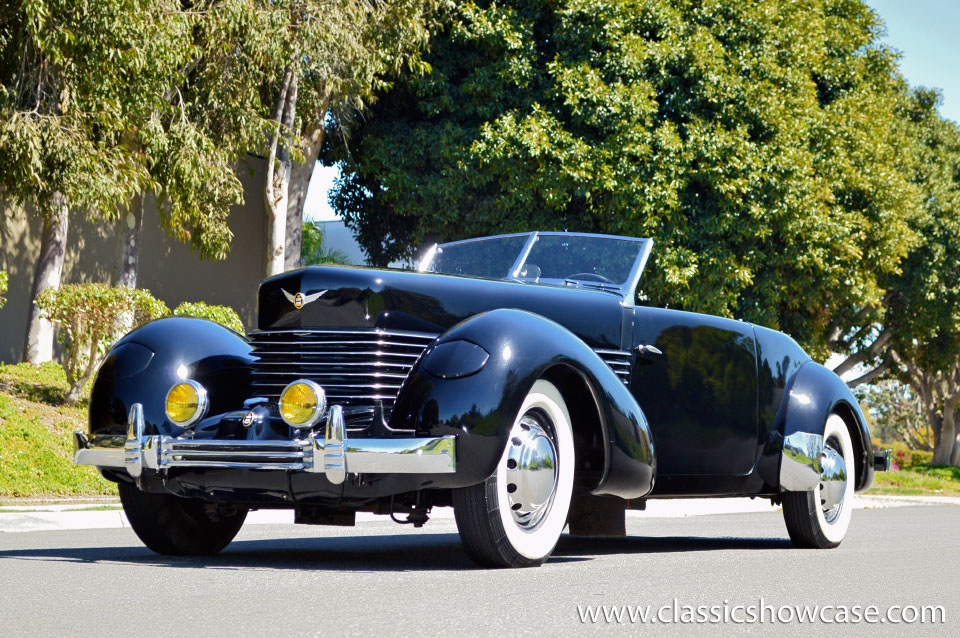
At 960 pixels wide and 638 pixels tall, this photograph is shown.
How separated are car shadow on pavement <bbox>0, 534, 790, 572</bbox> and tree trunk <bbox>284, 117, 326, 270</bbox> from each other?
12.3 meters

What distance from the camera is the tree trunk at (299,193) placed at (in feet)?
66.3

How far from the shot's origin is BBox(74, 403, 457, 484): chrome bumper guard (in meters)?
4.77

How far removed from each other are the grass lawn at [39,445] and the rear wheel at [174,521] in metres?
5.63

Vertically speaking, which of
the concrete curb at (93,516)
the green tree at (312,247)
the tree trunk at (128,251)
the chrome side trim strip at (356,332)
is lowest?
the concrete curb at (93,516)

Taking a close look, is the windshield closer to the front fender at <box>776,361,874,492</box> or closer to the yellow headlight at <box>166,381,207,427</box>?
the front fender at <box>776,361,874,492</box>

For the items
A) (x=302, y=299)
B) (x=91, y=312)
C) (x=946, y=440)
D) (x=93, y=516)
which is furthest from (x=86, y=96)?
(x=946, y=440)

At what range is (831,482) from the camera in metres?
7.44

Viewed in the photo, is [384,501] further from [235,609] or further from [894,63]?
[894,63]

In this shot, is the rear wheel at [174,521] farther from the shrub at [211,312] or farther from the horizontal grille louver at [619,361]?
the shrub at [211,312]

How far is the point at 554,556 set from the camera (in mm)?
6324

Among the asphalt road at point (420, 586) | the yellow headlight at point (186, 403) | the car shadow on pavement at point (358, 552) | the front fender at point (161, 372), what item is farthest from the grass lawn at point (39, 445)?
the yellow headlight at point (186, 403)

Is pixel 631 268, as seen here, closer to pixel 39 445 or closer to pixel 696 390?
pixel 696 390

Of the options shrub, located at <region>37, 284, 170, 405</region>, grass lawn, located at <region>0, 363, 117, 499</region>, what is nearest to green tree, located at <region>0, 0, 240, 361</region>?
shrub, located at <region>37, 284, 170, 405</region>

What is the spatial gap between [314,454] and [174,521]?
5.22ft
